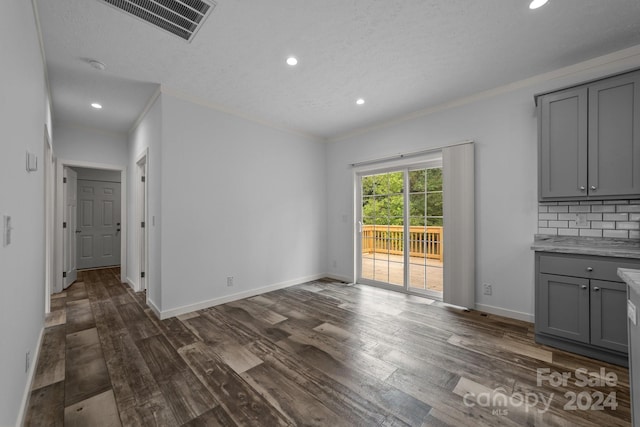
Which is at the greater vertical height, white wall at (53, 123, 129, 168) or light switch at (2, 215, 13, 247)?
white wall at (53, 123, 129, 168)

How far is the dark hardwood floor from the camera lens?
1623 millimetres

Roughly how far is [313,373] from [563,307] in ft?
7.59

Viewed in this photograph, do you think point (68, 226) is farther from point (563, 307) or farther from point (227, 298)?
point (563, 307)

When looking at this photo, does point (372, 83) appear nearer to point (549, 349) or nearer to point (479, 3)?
point (479, 3)

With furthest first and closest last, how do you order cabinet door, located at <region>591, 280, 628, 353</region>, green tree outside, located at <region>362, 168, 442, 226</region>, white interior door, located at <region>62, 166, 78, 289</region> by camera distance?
1. white interior door, located at <region>62, 166, 78, 289</region>
2. green tree outside, located at <region>362, 168, 442, 226</region>
3. cabinet door, located at <region>591, 280, 628, 353</region>

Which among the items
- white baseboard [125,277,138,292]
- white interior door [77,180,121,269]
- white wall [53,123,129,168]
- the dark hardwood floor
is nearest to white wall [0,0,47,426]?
the dark hardwood floor

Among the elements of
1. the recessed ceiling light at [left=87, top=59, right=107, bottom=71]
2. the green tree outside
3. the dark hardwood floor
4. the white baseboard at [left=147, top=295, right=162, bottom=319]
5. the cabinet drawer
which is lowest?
the dark hardwood floor

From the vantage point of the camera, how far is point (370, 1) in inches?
73.8

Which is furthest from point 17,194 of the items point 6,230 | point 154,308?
point 154,308

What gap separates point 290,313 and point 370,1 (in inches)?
126

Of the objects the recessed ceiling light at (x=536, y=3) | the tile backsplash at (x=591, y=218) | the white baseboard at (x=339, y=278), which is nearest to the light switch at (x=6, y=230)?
the recessed ceiling light at (x=536, y=3)

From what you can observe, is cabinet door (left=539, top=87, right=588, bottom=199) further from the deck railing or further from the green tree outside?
the deck railing

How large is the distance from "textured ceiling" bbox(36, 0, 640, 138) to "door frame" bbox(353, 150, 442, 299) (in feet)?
2.57

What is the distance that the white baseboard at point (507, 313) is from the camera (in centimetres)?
294
